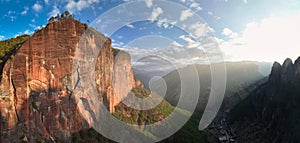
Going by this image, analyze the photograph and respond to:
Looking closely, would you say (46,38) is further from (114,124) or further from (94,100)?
(114,124)

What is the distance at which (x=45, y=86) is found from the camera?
5428cm

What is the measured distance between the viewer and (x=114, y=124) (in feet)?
271

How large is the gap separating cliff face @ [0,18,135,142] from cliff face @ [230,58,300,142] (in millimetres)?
93864

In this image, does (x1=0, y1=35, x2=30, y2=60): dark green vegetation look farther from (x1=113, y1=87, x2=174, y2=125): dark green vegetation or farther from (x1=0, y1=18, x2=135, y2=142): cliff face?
(x1=113, y1=87, x2=174, y2=125): dark green vegetation

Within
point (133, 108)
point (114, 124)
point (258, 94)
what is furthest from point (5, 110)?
point (258, 94)

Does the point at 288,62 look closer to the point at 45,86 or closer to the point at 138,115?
the point at 138,115

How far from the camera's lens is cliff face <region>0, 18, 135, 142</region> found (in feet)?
152

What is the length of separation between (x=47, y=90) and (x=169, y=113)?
85.4 m

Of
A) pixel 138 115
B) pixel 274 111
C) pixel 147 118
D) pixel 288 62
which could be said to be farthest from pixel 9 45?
pixel 288 62

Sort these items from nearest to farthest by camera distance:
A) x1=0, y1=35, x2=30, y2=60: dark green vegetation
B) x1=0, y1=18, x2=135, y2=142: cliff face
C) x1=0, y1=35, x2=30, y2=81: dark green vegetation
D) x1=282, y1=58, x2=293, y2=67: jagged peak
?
x1=0, y1=18, x2=135, y2=142: cliff face < x1=0, y1=35, x2=30, y2=81: dark green vegetation < x1=0, y1=35, x2=30, y2=60: dark green vegetation < x1=282, y1=58, x2=293, y2=67: jagged peak

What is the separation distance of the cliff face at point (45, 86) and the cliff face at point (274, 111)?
3695 inches

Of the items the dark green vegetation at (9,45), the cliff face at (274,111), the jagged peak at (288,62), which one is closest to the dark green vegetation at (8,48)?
the dark green vegetation at (9,45)

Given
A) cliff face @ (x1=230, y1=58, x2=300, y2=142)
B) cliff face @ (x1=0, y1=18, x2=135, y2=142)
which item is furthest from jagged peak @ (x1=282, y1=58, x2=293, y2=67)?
cliff face @ (x1=0, y1=18, x2=135, y2=142)

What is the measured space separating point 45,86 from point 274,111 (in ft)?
420
